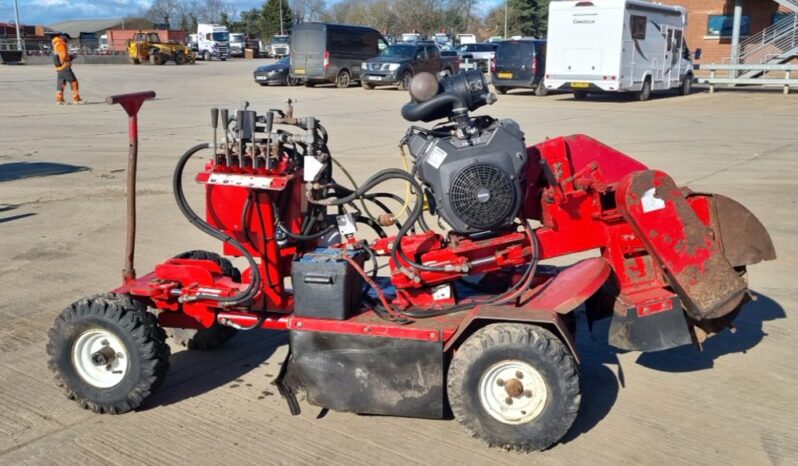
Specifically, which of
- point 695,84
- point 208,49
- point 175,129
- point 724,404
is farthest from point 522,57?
point 208,49

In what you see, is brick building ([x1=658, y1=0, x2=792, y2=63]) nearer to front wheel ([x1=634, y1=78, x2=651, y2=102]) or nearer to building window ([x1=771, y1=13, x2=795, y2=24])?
building window ([x1=771, y1=13, x2=795, y2=24])

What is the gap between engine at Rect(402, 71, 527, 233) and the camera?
4.09 meters

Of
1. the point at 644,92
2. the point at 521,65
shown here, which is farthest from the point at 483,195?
the point at 521,65

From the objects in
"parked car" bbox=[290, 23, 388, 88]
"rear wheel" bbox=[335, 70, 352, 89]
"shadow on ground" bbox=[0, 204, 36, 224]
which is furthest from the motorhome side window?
"shadow on ground" bbox=[0, 204, 36, 224]

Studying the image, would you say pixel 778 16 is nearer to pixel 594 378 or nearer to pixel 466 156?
pixel 594 378

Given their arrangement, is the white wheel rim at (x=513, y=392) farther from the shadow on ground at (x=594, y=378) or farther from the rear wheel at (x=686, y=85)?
the rear wheel at (x=686, y=85)

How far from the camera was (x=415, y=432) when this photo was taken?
4.15 meters

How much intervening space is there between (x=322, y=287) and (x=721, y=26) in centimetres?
4053

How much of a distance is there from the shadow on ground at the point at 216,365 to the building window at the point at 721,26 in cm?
3892

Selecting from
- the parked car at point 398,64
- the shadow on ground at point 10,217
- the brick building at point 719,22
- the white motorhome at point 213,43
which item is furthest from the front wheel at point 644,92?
the white motorhome at point 213,43

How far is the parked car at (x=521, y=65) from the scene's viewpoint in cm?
2680

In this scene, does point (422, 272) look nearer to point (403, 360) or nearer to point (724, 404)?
point (403, 360)

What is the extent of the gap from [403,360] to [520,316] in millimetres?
633

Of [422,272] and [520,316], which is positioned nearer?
[520,316]
